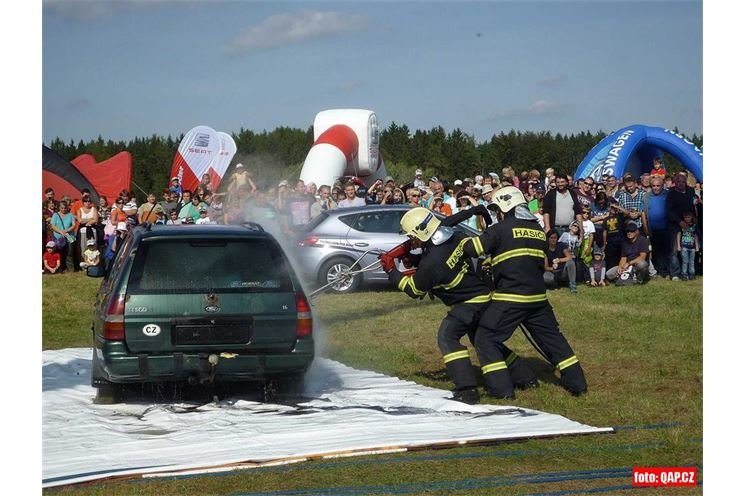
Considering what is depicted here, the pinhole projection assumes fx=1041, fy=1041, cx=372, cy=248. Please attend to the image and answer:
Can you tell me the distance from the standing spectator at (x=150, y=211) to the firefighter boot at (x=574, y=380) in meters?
11.3

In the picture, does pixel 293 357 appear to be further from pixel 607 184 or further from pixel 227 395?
pixel 607 184

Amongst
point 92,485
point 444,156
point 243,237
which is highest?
point 444,156

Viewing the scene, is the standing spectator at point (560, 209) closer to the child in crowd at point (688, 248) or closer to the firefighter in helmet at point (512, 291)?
the child in crowd at point (688, 248)

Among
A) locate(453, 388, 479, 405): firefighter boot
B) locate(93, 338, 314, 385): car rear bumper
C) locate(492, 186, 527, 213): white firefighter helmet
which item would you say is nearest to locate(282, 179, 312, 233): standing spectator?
locate(492, 186, 527, 213): white firefighter helmet

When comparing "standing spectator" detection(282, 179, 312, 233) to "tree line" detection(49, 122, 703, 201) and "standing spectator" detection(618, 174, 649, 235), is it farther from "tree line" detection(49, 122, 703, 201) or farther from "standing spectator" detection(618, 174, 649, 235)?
"standing spectator" detection(618, 174, 649, 235)

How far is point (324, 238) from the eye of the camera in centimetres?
1712

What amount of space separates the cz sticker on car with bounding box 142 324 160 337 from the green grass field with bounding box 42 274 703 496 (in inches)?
77.6

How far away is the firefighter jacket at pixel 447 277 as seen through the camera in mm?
9148

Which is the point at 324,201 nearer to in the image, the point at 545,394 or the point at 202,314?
the point at 545,394

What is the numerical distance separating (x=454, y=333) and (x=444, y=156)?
12114 mm

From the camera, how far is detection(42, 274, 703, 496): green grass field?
6574 millimetres

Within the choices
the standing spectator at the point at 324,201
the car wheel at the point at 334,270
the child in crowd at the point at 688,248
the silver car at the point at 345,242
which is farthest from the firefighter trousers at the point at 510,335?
the standing spectator at the point at 324,201

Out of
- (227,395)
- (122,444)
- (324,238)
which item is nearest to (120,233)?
(324,238)

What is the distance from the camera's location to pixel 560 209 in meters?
17.4
